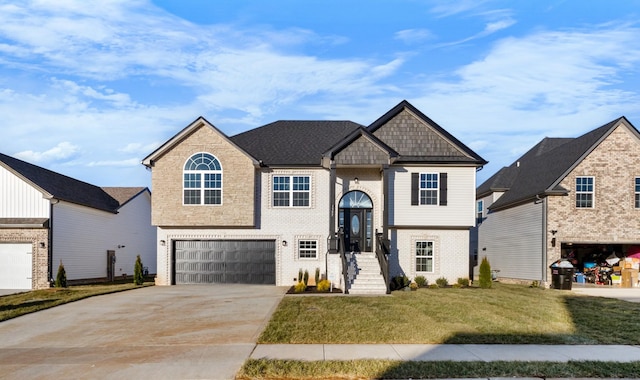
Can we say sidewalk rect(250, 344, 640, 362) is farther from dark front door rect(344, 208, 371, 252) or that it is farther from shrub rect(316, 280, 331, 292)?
dark front door rect(344, 208, 371, 252)

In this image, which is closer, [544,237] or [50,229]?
[544,237]

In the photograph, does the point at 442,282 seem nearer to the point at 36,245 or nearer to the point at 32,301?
the point at 32,301

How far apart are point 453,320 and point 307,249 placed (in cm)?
1129

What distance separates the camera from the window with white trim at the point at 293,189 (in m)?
23.6

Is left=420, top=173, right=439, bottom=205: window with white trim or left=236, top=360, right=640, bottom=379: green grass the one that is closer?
left=236, top=360, right=640, bottom=379: green grass

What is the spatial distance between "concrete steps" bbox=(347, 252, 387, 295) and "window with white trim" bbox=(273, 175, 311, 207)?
350cm

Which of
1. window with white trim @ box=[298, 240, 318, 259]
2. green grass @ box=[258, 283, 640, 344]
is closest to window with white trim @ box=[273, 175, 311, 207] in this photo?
window with white trim @ box=[298, 240, 318, 259]

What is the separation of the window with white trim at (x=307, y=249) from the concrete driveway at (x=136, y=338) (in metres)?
5.42

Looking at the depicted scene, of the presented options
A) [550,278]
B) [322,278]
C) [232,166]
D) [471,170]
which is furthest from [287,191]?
[550,278]

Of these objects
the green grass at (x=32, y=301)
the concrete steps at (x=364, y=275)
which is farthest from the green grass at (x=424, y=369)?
the concrete steps at (x=364, y=275)

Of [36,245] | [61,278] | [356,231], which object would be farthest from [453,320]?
[36,245]

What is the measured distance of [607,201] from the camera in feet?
77.7

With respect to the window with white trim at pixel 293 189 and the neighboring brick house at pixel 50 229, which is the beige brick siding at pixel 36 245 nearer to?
the neighboring brick house at pixel 50 229

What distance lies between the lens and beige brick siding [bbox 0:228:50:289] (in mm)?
23766
